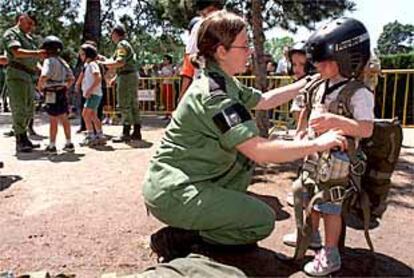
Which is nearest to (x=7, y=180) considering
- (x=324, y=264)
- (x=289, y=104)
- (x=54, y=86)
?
(x=54, y=86)

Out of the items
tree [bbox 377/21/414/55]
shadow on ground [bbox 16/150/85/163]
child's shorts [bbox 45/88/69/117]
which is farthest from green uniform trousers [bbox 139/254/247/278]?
tree [bbox 377/21/414/55]

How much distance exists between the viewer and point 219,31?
2875 millimetres

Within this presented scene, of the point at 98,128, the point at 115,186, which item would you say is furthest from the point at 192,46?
the point at 98,128

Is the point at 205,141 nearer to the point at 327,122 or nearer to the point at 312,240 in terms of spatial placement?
the point at 327,122

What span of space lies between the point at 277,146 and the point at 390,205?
6.97 ft

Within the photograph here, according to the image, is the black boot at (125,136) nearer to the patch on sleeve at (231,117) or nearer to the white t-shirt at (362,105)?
the patch on sleeve at (231,117)

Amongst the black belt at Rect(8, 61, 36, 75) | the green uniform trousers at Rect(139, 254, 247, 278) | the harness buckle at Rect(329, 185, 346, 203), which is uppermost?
the black belt at Rect(8, 61, 36, 75)

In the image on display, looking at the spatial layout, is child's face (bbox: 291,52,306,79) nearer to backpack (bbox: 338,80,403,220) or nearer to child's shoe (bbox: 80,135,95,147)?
backpack (bbox: 338,80,403,220)

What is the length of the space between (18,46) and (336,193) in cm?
488

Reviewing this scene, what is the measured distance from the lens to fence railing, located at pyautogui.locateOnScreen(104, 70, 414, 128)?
33.3ft

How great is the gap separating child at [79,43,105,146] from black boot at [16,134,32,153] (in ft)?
2.52

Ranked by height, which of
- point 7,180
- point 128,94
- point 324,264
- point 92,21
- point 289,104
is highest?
point 92,21

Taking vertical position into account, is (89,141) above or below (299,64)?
below

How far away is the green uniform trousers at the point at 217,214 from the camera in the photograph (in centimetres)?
281
